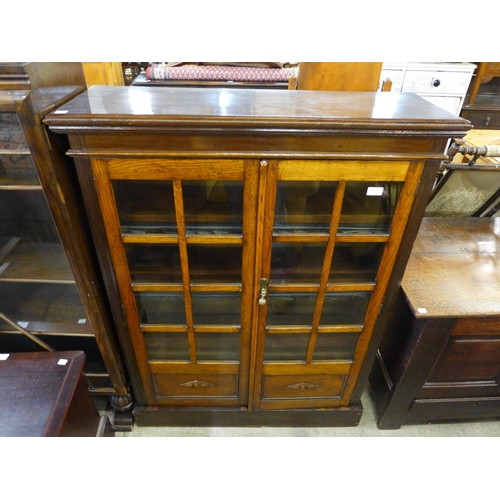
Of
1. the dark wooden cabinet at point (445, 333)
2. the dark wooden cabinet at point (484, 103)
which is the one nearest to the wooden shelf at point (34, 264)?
the dark wooden cabinet at point (445, 333)

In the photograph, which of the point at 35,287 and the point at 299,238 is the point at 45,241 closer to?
the point at 35,287

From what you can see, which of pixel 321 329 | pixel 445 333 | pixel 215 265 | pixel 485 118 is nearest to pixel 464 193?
pixel 445 333

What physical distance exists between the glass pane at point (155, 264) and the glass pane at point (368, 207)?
0.46 meters

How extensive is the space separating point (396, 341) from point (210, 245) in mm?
758

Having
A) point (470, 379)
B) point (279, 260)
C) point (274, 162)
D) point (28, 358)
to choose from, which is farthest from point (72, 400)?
point (470, 379)

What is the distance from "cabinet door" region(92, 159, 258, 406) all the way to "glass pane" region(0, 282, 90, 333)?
0.27 meters

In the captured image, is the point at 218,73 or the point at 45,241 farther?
the point at 218,73

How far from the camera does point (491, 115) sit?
3.01 meters

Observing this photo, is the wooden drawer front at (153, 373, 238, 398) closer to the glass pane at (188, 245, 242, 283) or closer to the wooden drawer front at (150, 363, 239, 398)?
the wooden drawer front at (150, 363, 239, 398)

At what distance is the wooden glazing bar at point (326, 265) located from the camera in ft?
2.61

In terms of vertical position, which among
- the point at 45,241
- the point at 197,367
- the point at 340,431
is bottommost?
the point at 340,431

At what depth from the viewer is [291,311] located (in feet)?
3.49

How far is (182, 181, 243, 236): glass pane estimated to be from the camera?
2.64 feet

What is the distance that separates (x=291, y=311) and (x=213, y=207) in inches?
17.1
